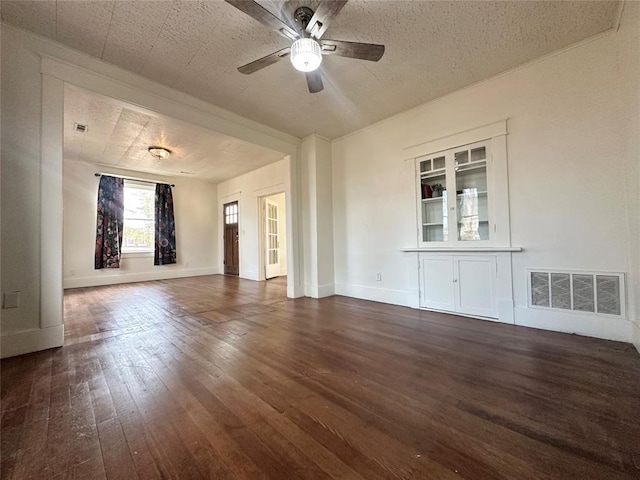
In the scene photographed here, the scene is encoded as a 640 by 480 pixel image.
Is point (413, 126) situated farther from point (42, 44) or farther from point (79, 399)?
point (79, 399)

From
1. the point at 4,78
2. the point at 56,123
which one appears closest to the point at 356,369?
the point at 56,123

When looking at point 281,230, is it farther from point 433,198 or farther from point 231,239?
point 433,198

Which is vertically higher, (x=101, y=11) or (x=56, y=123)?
(x=101, y=11)

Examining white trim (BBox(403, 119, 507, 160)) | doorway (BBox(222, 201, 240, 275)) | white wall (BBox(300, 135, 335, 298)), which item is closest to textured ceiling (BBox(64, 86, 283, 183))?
white wall (BBox(300, 135, 335, 298))

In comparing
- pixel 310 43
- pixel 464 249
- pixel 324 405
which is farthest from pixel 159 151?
pixel 464 249

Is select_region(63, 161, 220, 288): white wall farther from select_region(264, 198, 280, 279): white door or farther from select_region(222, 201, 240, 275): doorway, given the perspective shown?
select_region(264, 198, 280, 279): white door

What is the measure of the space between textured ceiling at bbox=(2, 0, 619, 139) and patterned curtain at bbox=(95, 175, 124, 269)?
425cm

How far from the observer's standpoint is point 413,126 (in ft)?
11.8

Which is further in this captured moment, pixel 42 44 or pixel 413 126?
pixel 413 126

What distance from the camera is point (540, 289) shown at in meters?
2.64

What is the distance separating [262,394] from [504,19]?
3.42 meters

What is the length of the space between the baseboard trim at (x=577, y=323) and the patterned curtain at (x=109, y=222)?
754 centimetres

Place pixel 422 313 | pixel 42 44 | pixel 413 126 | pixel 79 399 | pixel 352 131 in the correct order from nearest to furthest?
pixel 79 399
pixel 42 44
pixel 422 313
pixel 413 126
pixel 352 131

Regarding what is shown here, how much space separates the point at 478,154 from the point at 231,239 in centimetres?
626
